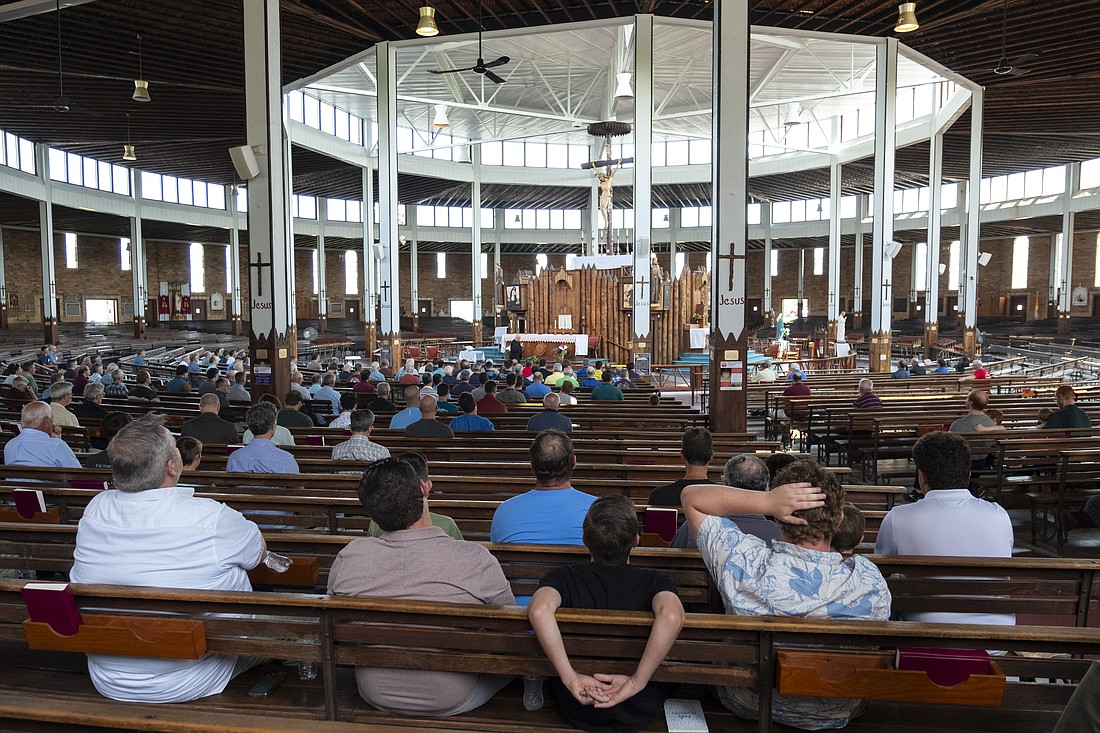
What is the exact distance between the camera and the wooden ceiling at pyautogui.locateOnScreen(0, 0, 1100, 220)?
44.4 feet

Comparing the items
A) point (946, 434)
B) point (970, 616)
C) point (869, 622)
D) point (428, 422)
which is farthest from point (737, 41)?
point (869, 622)

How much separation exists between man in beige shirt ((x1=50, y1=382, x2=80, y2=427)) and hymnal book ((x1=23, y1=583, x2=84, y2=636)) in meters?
5.36

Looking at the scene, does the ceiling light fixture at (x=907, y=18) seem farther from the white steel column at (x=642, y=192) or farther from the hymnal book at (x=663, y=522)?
the hymnal book at (x=663, y=522)

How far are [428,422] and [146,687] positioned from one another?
4051 mm

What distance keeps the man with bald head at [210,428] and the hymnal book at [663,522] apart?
404 centimetres

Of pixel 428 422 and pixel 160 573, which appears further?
pixel 428 422

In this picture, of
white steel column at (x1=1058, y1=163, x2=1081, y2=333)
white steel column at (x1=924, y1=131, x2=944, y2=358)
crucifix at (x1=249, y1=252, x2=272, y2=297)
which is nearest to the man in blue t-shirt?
crucifix at (x1=249, y1=252, x2=272, y2=297)

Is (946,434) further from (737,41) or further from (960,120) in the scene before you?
(960,120)

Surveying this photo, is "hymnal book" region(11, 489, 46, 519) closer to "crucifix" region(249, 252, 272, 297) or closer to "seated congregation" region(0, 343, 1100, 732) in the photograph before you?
"seated congregation" region(0, 343, 1100, 732)

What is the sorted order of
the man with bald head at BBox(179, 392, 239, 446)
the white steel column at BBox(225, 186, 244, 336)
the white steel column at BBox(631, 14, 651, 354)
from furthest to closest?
the white steel column at BBox(225, 186, 244, 336) < the white steel column at BBox(631, 14, 651, 354) < the man with bald head at BBox(179, 392, 239, 446)

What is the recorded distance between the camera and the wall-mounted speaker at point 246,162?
9570 mm

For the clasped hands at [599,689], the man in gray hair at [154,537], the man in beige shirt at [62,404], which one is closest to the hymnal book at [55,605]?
the man in gray hair at [154,537]

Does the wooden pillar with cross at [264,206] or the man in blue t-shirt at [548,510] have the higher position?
the wooden pillar with cross at [264,206]

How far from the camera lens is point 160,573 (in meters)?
2.31
